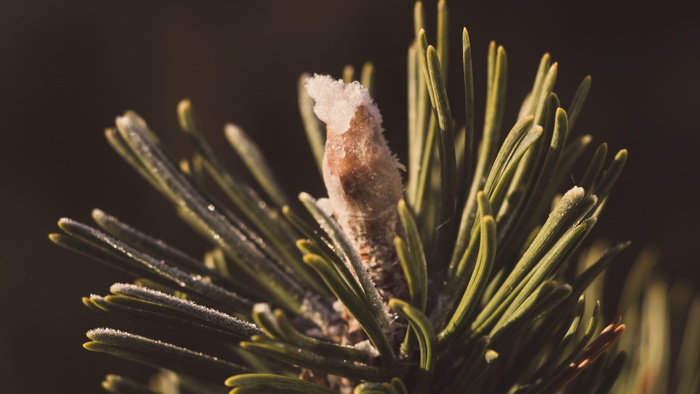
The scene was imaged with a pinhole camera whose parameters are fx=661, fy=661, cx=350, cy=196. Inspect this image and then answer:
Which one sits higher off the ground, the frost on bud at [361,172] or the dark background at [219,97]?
the dark background at [219,97]

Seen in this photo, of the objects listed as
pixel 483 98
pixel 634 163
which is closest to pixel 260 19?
pixel 483 98

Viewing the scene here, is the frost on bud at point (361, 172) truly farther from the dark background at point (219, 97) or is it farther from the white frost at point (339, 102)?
the dark background at point (219, 97)

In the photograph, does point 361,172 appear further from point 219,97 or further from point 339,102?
point 219,97

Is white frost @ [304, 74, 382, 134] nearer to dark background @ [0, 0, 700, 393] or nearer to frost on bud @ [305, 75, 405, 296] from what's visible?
frost on bud @ [305, 75, 405, 296]

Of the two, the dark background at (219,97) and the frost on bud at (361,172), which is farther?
the dark background at (219,97)

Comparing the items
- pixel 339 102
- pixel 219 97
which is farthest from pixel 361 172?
pixel 219 97

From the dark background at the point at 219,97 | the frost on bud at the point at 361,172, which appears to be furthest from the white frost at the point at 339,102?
the dark background at the point at 219,97
